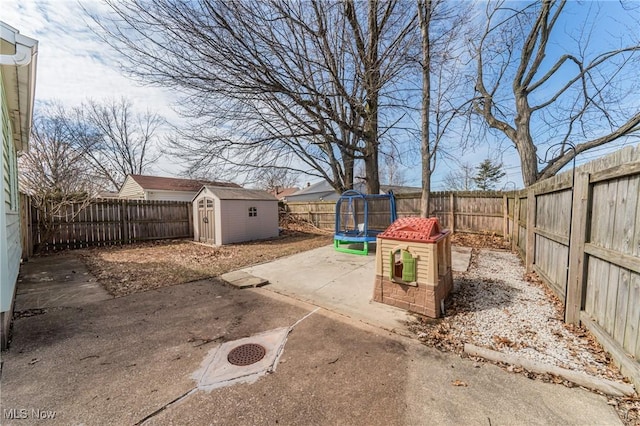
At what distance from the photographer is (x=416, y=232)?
3559 mm

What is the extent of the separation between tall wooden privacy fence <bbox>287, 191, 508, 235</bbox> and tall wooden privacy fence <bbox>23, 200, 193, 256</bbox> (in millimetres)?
9274

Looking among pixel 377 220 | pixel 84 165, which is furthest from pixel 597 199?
pixel 84 165

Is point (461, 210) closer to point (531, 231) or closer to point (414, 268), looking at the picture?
point (531, 231)

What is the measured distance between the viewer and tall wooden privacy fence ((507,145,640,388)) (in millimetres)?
2027

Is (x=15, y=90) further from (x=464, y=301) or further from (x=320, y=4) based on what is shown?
(x=464, y=301)

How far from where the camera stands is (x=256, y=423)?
170 cm

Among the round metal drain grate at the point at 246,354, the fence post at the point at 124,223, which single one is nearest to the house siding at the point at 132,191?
the fence post at the point at 124,223

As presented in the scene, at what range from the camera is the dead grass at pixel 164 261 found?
4.95 meters

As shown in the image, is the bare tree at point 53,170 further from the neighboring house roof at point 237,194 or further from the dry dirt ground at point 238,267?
the neighboring house roof at point 237,194

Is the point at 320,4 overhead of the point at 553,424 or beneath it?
overhead

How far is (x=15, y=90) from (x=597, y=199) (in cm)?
792

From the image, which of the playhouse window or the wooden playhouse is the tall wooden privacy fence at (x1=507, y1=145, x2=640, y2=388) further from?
the playhouse window

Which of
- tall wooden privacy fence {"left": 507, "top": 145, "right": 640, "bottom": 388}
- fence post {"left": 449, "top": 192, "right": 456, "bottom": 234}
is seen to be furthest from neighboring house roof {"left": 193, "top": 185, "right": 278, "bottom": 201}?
tall wooden privacy fence {"left": 507, "top": 145, "right": 640, "bottom": 388}

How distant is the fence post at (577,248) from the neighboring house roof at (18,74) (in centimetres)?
634
